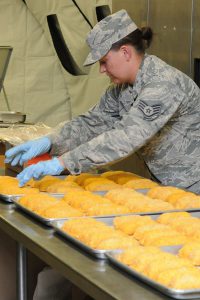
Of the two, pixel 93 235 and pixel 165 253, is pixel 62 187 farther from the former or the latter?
pixel 165 253

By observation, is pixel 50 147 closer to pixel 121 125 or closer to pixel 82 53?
pixel 121 125

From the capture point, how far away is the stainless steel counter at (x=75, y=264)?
177 centimetres

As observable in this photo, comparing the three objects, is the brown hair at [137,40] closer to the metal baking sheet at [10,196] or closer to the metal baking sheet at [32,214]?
the metal baking sheet at [10,196]

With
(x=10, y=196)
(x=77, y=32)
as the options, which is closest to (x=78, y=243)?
(x=10, y=196)

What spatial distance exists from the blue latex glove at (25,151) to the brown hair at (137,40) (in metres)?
0.61

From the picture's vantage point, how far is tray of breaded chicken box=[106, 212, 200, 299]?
1.75 m

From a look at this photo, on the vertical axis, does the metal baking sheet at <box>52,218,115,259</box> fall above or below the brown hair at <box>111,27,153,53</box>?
below

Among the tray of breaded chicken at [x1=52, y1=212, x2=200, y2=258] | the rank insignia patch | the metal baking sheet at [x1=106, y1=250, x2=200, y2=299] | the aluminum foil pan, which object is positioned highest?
the rank insignia patch

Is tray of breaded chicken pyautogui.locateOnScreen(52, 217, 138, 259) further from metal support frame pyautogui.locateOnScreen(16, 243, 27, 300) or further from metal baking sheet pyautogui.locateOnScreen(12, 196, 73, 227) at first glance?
metal support frame pyautogui.locateOnScreen(16, 243, 27, 300)

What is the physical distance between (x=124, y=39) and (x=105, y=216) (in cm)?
94

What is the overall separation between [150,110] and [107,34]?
0.42m

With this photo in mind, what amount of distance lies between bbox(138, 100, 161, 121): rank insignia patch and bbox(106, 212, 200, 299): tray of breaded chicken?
53 centimetres

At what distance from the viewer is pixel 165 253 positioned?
196 cm

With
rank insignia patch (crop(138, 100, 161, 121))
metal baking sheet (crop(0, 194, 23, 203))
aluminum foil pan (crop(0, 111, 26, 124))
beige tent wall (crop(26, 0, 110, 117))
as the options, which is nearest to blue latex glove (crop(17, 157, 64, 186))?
metal baking sheet (crop(0, 194, 23, 203))
